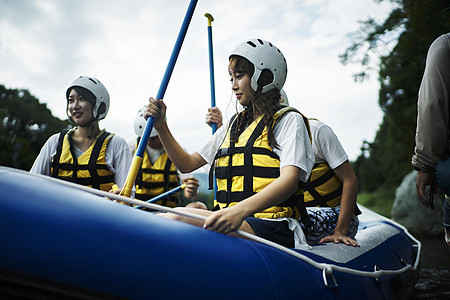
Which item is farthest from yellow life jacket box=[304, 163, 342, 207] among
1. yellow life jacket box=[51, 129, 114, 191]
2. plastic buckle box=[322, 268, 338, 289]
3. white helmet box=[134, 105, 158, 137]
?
white helmet box=[134, 105, 158, 137]

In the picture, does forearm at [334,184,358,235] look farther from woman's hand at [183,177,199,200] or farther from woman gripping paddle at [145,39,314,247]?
woman's hand at [183,177,199,200]

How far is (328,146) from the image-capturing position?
2611 mm

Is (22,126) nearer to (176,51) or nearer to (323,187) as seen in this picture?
(176,51)

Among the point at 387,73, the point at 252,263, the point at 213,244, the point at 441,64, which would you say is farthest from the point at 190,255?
the point at 387,73

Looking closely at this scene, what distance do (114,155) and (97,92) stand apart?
621 millimetres

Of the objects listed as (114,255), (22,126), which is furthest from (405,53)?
(22,126)

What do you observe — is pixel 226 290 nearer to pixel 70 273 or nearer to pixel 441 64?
pixel 70 273

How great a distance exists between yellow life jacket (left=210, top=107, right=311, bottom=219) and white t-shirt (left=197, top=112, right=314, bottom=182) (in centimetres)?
5

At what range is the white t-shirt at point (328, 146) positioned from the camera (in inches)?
102

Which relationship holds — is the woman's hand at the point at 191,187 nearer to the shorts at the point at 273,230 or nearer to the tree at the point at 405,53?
the shorts at the point at 273,230

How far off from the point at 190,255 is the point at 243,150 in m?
0.90

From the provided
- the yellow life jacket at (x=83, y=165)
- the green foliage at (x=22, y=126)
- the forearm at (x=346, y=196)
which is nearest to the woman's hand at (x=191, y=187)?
the yellow life jacket at (x=83, y=165)

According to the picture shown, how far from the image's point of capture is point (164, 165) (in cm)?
456

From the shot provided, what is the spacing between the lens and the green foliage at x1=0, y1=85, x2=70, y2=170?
44.1 ft
